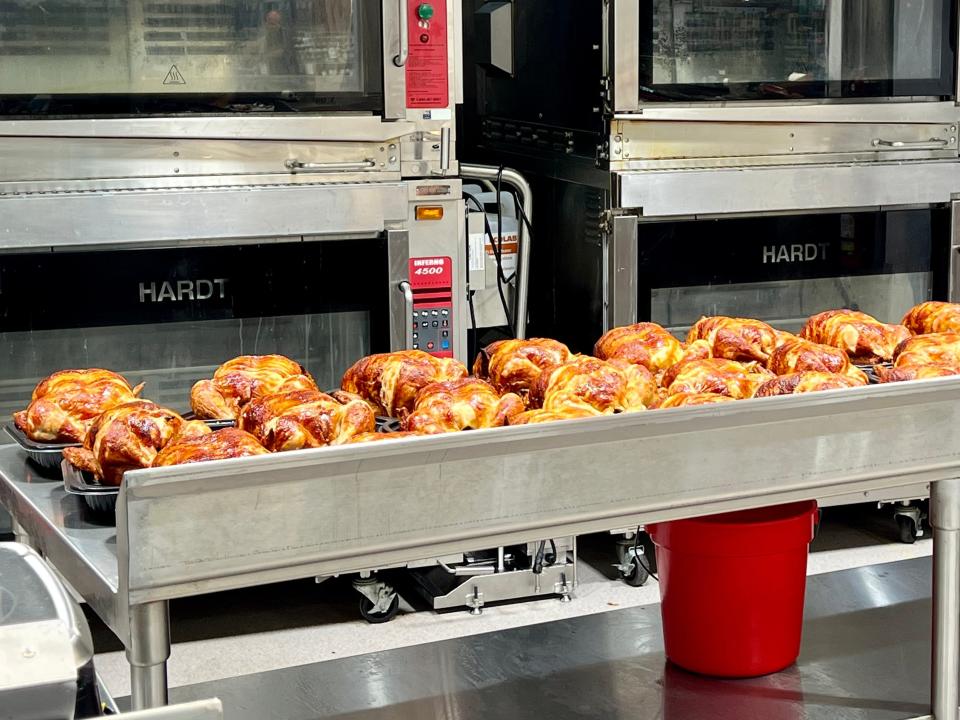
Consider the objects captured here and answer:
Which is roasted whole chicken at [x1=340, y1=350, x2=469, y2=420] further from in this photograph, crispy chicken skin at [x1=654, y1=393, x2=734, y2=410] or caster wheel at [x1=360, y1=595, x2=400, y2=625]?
caster wheel at [x1=360, y1=595, x2=400, y2=625]

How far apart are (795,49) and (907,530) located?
1454mm

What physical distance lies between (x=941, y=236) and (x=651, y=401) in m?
2.40

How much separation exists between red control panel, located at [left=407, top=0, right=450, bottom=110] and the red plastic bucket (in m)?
1.53

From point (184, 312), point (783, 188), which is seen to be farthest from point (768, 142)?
point (184, 312)

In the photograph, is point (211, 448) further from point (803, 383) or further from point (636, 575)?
point (636, 575)

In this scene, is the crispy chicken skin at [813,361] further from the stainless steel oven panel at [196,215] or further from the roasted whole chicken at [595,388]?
the stainless steel oven panel at [196,215]

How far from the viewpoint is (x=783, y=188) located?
3584 mm

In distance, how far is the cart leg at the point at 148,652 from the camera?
4.26ft

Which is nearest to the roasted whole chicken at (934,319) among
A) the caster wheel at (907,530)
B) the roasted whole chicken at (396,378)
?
the roasted whole chicken at (396,378)

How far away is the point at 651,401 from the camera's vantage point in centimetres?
173

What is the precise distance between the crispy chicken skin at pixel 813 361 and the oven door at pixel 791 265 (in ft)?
5.39

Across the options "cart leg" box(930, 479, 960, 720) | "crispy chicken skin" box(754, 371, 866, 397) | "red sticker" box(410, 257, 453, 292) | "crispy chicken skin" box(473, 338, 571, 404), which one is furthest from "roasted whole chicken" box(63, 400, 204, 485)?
"red sticker" box(410, 257, 453, 292)

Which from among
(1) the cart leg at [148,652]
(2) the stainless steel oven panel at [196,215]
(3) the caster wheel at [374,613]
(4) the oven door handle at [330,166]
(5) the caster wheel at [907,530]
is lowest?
(3) the caster wheel at [374,613]

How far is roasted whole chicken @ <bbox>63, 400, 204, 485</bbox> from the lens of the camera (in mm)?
1494
